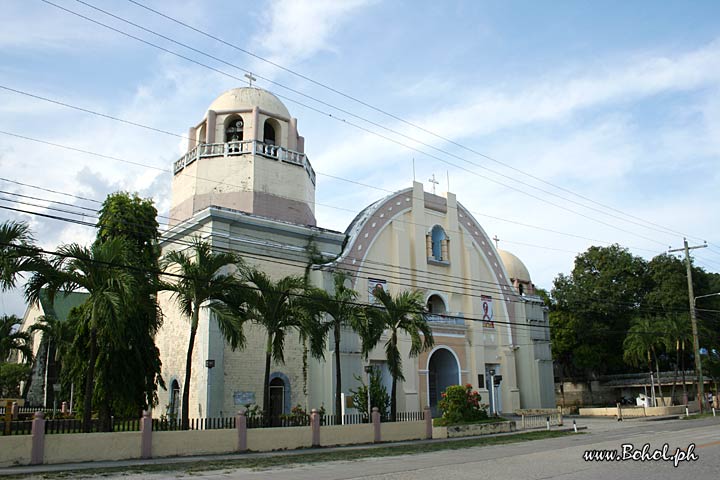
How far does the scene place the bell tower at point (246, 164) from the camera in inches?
1088

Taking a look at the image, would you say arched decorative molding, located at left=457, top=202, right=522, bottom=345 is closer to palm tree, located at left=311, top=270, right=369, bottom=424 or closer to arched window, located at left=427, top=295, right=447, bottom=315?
arched window, located at left=427, top=295, right=447, bottom=315

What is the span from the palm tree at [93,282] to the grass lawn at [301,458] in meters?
3.45

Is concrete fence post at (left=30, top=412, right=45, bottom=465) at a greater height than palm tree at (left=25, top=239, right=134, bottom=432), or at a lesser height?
lesser

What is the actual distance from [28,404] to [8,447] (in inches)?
1118

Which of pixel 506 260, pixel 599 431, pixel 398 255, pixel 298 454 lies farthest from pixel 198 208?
pixel 506 260

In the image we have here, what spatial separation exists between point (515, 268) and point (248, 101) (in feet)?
81.8

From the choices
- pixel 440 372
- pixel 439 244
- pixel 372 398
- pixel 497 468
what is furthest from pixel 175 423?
pixel 439 244

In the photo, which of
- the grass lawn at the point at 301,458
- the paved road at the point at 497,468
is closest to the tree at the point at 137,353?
the grass lawn at the point at 301,458

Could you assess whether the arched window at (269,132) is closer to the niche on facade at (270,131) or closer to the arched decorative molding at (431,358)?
the niche on facade at (270,131)

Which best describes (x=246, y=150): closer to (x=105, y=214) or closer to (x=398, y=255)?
(x=105, y=214)

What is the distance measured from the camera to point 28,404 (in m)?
39.4

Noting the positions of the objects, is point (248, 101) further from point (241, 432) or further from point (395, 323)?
point (241, 432)

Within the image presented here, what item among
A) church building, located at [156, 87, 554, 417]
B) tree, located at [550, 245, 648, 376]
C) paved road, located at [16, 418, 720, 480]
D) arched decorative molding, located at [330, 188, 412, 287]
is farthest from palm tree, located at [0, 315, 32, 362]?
tree, located at [550, 245, 648, 376]

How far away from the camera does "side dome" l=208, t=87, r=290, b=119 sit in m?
29.1
